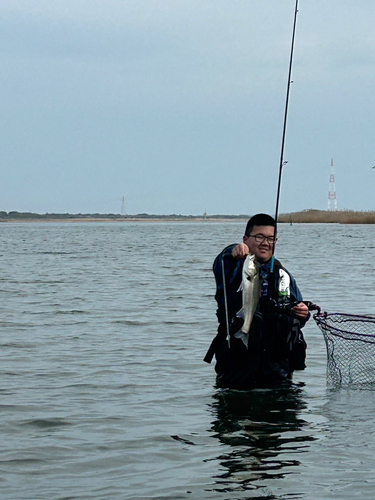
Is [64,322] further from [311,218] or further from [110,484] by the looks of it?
[311,218]

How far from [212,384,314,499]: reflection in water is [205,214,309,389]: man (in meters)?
0.39

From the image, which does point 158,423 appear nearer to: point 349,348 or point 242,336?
point 242,336

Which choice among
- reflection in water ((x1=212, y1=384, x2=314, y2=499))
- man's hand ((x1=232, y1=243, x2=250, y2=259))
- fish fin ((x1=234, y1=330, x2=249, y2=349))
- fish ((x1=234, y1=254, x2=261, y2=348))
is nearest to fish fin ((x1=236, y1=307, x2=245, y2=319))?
fish ((x1=234, y1=254, x2=261, y2=348))

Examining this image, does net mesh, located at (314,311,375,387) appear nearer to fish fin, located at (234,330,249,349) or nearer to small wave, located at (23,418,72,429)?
fish fin, located at (234,330,249,349)

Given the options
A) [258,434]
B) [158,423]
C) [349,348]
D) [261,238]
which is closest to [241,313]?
[261,238]

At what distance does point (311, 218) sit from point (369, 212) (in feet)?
74.8

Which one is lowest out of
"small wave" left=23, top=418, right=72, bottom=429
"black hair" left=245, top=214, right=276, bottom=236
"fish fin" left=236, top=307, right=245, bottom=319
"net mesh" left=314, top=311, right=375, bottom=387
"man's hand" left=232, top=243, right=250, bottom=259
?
"small wave" left=23, top=418, right=72, bottom=429

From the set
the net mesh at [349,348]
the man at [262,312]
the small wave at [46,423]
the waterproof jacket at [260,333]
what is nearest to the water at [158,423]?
the small wave at [46,423]

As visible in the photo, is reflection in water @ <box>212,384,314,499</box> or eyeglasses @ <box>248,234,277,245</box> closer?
reflection in water @ <box>212,384,314,499</box>

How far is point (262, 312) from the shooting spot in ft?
24.4

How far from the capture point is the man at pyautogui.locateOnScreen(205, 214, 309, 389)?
736 centimetres

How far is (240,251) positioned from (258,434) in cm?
155

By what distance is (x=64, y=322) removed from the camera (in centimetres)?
1448

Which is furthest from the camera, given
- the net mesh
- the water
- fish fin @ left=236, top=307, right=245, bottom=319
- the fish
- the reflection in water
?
the net mesh
